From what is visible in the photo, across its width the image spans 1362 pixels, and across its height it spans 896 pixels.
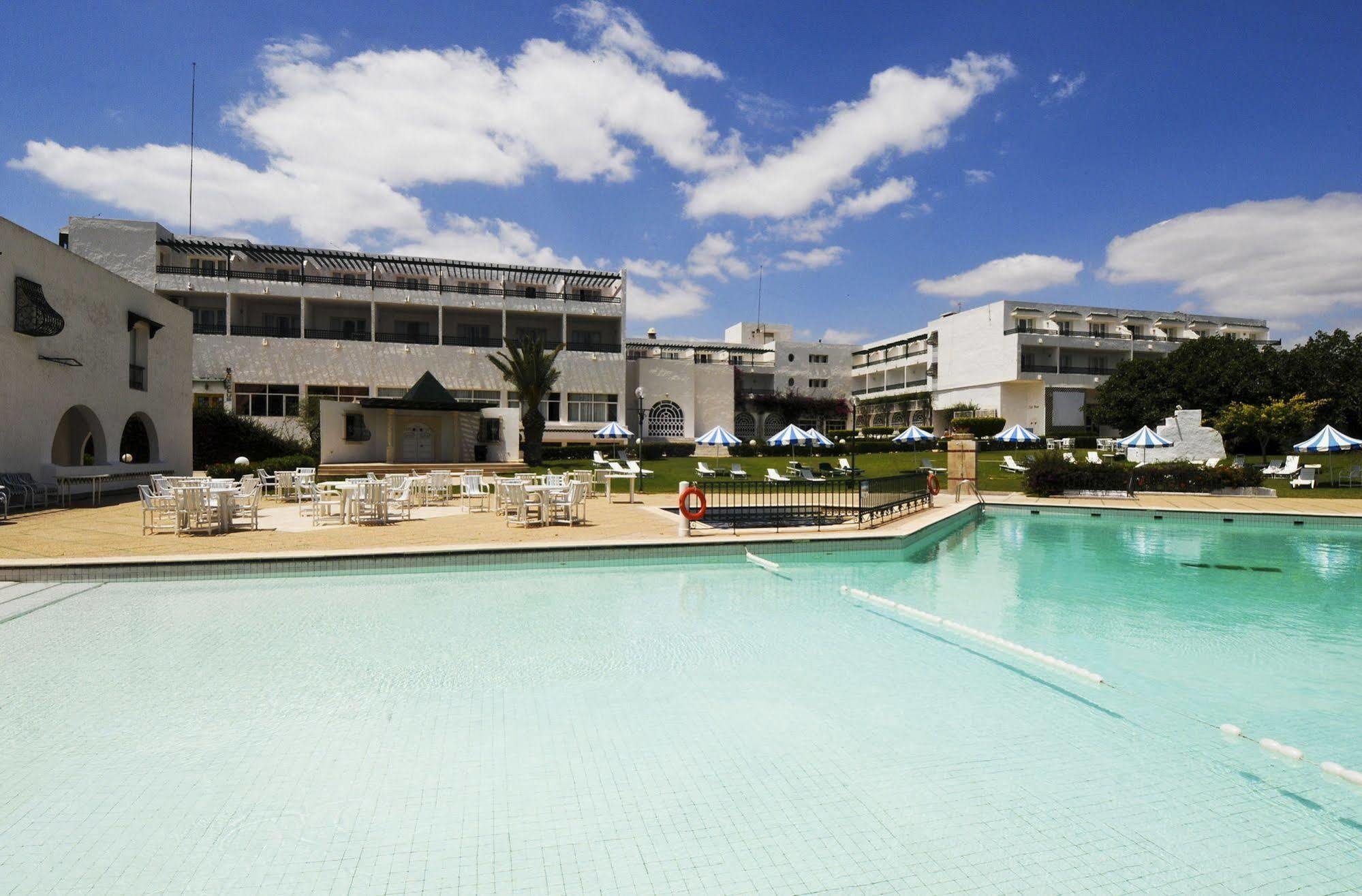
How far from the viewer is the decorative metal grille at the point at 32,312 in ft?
50.2

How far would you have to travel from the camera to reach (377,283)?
39156 millimetres

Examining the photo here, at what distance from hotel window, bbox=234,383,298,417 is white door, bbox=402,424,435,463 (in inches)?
384

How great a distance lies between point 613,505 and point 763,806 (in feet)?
46.7

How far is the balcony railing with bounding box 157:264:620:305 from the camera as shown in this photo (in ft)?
122

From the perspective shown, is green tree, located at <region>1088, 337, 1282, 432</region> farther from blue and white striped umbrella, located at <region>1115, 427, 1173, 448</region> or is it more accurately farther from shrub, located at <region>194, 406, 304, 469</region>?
shrub, located at <region>194, 406, 304, 469</region>

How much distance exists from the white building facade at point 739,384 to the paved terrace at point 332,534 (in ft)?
74.1

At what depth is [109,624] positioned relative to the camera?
7.40 meters

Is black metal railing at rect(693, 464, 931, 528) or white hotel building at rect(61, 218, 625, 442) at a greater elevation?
white hotel building at rect(61, 218, 625, 442)

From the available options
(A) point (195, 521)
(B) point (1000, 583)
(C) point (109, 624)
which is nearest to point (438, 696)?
(C) point (109, 624)

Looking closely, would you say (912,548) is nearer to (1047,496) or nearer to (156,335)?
(1047,496)

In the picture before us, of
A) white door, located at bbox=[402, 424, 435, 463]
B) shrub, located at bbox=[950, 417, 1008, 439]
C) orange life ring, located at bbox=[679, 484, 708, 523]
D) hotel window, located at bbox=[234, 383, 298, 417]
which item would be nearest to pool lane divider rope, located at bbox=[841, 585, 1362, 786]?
orange life ring, located at bbox=[679, 484, 708, 523]

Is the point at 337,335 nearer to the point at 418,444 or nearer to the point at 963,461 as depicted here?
the point at 418,444

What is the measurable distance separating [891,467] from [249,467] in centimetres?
2496

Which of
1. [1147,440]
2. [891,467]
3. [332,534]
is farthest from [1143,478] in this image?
[332,534]
